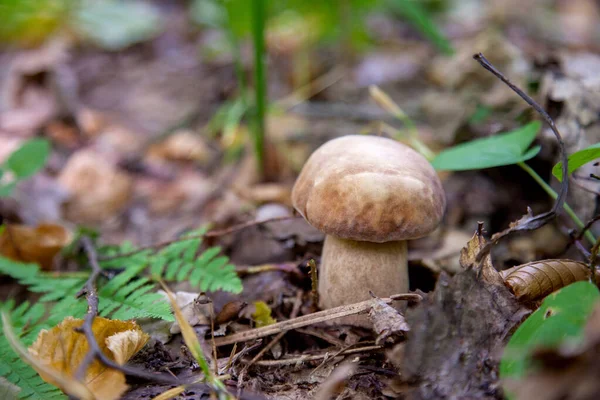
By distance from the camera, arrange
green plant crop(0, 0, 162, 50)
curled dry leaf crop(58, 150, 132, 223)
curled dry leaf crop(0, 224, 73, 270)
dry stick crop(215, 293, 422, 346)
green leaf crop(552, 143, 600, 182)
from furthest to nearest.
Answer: green plant crop(0, 0, 162, 50)
curled dry leaf crop(58, 150, 132, 223)
curled dry leaf crop(0, 224, 73, 270)
dry stick crop(215, 293, 422, 346)
green leaf crop(552, 143, 600, 182)

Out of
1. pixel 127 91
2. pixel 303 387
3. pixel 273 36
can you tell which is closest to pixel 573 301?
pixel 303 387

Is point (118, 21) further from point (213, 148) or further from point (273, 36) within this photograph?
point (213, 148)

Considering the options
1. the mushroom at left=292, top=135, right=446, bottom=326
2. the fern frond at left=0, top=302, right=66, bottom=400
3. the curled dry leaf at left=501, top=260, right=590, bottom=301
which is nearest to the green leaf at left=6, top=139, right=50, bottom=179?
the fern frond at left=0, top=302, right=66, bottom=400

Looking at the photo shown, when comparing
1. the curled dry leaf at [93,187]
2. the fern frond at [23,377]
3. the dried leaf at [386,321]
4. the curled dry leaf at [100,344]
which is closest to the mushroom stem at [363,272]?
the dried leaf at [386,321]

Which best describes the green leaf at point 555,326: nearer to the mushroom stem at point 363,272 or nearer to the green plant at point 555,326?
the green plant at point 555,326

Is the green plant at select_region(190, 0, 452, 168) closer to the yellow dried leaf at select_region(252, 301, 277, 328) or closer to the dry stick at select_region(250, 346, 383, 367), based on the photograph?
the yellow dried leaf at select_region(252, 301, 277, 328)
